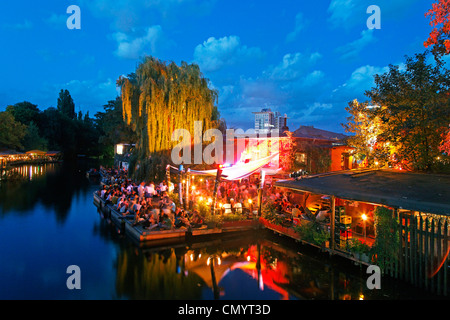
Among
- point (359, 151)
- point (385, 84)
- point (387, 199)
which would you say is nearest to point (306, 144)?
point (359, 151)

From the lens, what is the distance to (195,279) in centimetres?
880

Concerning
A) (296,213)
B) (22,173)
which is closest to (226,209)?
(296,213)

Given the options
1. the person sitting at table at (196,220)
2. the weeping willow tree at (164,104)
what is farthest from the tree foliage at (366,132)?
the weeping willow tree at (164,104)

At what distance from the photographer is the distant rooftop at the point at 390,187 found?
728 centimetres

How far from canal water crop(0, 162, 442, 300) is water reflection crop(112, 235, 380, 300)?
3 cm

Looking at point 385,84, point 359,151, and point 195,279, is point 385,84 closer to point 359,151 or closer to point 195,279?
point 359,151

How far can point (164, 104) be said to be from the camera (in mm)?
18969

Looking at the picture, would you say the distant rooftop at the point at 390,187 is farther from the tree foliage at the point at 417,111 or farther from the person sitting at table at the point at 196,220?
the person sitting at table at the point at 196,220

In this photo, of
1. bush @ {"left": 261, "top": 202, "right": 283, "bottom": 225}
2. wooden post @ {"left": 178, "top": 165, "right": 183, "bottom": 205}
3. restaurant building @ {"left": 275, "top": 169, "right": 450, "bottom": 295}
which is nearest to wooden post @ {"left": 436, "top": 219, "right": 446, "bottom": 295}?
restaurant building @ {"left": 275, "top": 169, "right": 450, "bottom": 295}

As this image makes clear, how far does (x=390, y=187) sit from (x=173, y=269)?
300 inches

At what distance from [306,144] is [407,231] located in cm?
1010

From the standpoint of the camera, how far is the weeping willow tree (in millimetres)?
18875

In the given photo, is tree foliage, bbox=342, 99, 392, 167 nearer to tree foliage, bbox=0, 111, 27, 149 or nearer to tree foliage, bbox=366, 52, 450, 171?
tree foliage, bbox=366, 52, 450, 171
